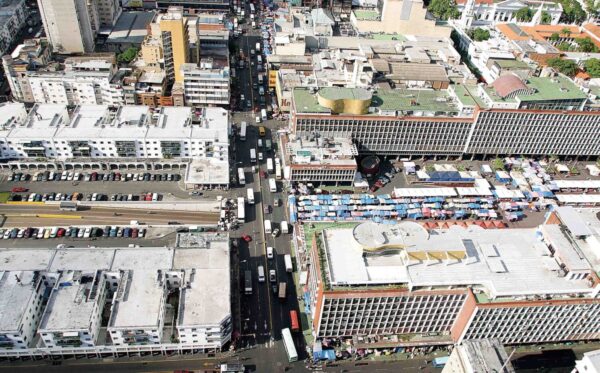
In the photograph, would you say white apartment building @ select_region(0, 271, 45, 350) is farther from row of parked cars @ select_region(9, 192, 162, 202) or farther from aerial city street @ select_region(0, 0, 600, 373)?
row of parked cars @ select_region(9, 192, 162, 202)

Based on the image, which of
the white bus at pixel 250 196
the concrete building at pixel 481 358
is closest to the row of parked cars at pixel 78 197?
the white bus at pixel 250 196

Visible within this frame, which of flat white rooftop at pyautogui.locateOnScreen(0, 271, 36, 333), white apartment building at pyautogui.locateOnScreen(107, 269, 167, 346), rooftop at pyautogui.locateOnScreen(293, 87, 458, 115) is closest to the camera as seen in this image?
flat white rooftop at pyautogui.locateOnScreen(0, 271, 36, 333)

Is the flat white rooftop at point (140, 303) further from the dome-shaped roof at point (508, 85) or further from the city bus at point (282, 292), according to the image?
the dome-shaped roof at point (508, 85)

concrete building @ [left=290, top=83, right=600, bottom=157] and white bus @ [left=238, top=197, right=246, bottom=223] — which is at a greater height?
concrete building @ [left=290, top=83, right=600, bottom=157]

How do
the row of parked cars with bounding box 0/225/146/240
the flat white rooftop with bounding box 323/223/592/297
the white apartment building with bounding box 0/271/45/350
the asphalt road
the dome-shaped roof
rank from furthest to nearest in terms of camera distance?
the dome-shaped roof
the asphalt road
the row of parked cars with bounding box 0/225/146/240
the flat white rooftop with bounding box 323/223/592/297
the white apartment building with bounding box 0/271/45/350

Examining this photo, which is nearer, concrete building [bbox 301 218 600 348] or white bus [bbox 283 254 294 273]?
concrete building [bbox 301 218 600 348]

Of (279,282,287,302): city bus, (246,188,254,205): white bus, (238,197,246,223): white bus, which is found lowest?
(279,282,287,302): city bus

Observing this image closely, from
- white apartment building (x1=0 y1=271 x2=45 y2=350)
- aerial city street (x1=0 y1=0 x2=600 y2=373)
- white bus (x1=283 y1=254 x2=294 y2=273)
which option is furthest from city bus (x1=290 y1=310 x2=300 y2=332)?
white apartment building (x1=0 y1=271 x2=45 y2=350)
